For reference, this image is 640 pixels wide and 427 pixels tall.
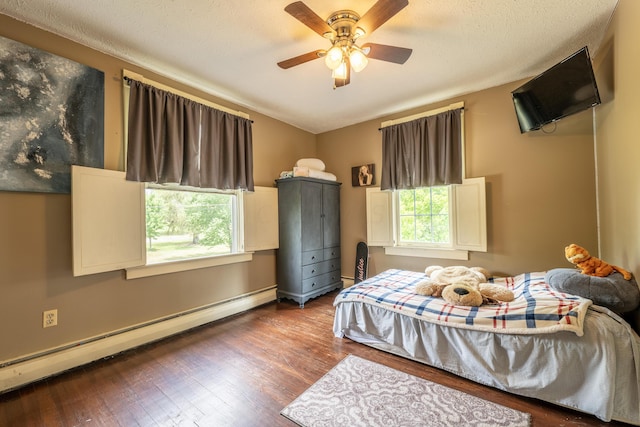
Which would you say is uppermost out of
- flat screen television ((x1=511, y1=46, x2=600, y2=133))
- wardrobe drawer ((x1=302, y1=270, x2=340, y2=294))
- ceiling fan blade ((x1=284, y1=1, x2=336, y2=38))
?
ceiling fan blade ((x1=284, y1=1, x2=336, y2=38))

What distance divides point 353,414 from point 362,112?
332cm

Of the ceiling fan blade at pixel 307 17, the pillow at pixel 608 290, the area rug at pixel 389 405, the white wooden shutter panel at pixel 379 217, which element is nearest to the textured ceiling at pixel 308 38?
the ceiling fan blade at pixel 307 17

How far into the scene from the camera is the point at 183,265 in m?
2.68

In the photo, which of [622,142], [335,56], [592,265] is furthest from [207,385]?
[622,142]

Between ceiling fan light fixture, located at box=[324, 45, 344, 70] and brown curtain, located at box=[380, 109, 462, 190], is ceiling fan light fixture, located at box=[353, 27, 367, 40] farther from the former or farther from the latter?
brown curtain, located at box=[380, 109, 462, 190]

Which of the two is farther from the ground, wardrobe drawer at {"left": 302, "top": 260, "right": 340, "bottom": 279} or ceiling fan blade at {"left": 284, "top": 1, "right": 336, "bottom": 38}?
ceiling fan blade at {"left": 284, "top": 1, "right": 336, "bottom": 38}

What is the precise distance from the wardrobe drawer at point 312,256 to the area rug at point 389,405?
1619 millimetres

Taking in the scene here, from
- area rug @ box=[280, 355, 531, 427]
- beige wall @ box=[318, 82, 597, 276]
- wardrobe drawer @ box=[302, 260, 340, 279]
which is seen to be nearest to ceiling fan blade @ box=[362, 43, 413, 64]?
beige wall @ box=[318, 82, 597, 276]

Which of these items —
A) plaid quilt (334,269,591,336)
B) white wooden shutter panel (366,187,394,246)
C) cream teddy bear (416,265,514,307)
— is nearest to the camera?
plaid quilt (334,269,591,336)

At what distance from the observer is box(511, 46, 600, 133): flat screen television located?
1.96 m

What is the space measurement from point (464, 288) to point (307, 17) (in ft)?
7.40

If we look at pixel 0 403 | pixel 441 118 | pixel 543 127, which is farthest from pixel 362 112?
pixel 0 403

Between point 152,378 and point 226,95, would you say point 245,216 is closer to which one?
point 226,95

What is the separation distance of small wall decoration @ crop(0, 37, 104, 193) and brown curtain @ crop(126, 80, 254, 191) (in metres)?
0.27
